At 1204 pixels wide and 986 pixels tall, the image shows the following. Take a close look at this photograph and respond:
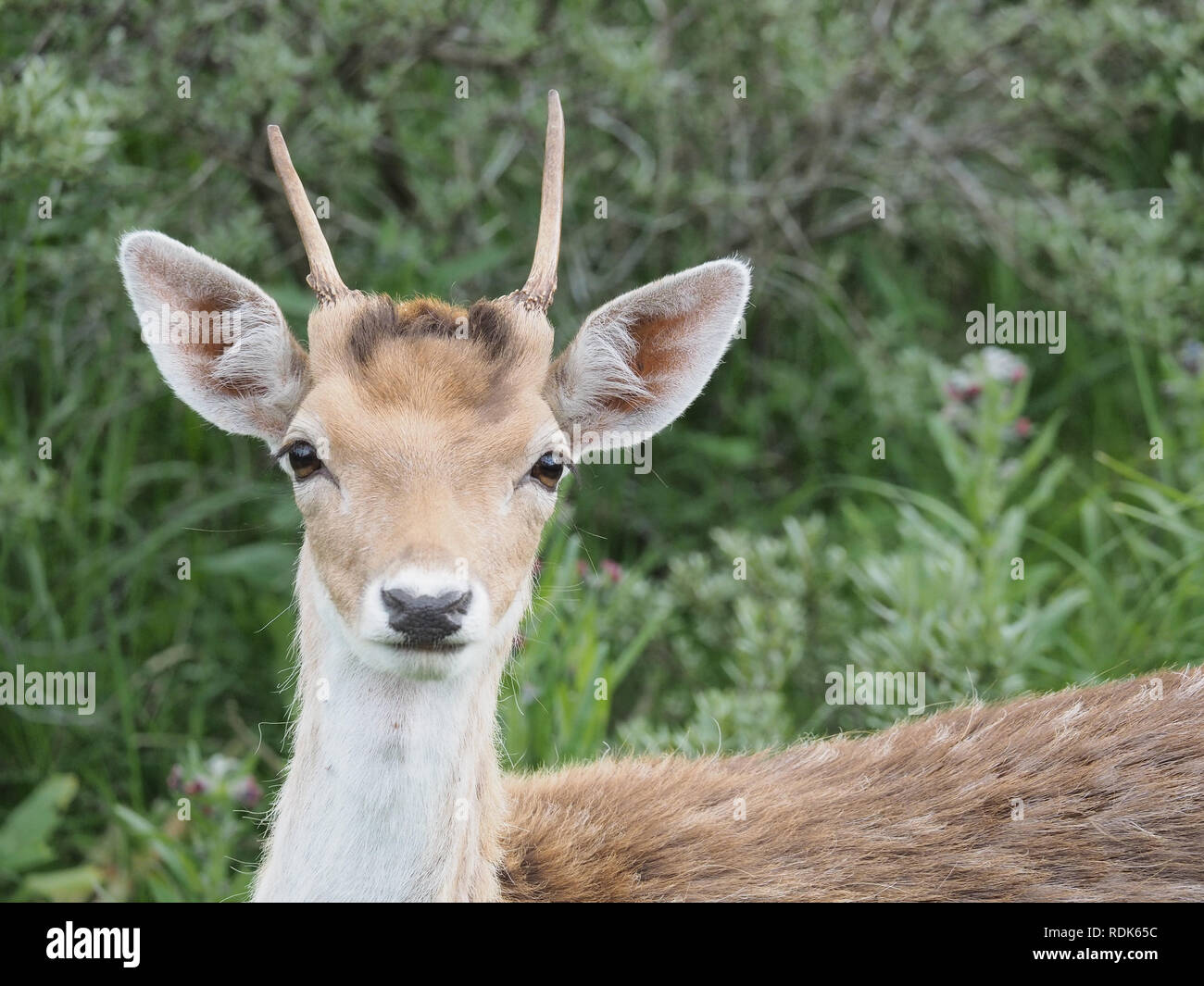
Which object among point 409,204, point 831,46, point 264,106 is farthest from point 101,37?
point 831,46

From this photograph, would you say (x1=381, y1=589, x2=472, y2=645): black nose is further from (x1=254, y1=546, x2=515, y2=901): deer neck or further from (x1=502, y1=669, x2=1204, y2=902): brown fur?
(x1=502, y1=669, x2=1204, y2=902): brown fur

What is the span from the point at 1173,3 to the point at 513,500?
446cm

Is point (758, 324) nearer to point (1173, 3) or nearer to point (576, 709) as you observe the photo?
point (1173, 3)

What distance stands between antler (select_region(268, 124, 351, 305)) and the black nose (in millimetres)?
917

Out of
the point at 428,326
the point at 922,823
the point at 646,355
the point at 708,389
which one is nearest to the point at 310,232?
the point at 428,326

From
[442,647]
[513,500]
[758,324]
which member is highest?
[758,324]

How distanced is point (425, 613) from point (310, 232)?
41.6 inches

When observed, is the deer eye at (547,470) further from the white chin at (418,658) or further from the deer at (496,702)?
the white chin at (418,658)

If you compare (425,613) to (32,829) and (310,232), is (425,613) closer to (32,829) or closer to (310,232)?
(310,232)

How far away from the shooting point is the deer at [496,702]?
3.26m

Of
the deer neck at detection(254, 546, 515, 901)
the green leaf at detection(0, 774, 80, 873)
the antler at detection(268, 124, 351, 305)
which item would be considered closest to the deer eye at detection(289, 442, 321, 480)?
the deer neck at detection(254, 546, 515, 901)

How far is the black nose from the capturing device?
2.98m
